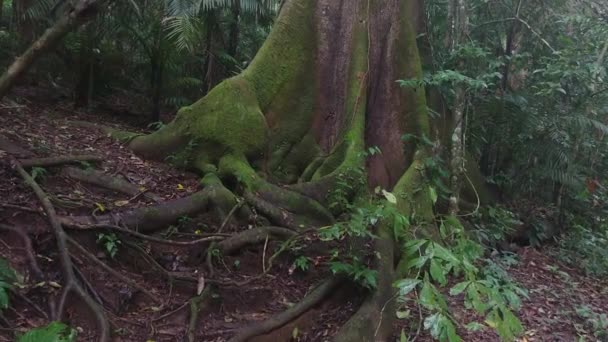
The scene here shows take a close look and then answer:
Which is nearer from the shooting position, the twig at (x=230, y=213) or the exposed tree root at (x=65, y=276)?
the exposed tree root at (x=65, y=276)

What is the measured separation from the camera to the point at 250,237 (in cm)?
496

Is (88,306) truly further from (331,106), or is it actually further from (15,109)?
(15,109)

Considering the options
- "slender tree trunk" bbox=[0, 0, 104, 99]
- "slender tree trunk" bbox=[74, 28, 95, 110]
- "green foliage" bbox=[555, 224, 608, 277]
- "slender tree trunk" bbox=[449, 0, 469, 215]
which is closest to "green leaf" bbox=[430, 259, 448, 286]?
"slender tree trunk" bbox=[0, 0, 104, 99]

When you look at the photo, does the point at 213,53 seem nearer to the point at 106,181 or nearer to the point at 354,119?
the point at 354,119

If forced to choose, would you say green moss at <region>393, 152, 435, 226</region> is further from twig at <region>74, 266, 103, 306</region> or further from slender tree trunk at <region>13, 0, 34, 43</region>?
slender tree trunk at <region>13, 0, 34, 43</region>

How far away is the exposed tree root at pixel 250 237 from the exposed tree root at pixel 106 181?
948 mm

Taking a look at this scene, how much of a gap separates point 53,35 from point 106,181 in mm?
1738

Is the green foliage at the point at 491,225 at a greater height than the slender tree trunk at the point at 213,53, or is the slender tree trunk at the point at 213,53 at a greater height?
the slender tree trunk at the point at 213,53

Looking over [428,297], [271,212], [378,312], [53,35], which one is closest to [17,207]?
[53,35]

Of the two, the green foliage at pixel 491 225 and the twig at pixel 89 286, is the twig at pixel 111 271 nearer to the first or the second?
the twig at pixel 89 286

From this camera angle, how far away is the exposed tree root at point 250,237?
190 inches

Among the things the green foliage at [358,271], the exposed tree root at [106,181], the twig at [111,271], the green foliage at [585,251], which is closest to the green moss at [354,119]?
the green foliage at [358,271]

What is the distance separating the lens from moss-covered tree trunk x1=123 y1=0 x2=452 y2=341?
227 inches

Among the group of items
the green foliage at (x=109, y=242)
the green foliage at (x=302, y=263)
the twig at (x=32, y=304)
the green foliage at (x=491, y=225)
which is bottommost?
the green foliage at (x=491, y=225)
